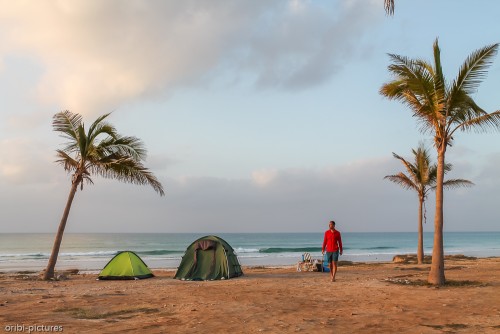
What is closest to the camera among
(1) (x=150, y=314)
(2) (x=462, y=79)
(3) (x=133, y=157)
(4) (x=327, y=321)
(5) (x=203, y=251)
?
(4) (x=327, y=321)

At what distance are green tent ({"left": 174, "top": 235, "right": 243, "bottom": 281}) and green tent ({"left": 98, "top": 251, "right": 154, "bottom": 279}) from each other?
5.69 ft

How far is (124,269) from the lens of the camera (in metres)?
17.8

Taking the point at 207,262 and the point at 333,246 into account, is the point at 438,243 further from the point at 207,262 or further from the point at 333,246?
the point at 207,262

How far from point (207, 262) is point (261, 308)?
7657 millimetres

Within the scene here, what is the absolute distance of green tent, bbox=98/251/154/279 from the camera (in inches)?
694

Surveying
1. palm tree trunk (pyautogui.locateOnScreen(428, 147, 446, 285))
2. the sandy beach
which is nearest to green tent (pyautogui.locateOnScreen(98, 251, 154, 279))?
the sandy beach

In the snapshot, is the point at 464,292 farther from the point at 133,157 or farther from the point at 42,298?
the point at 133,157

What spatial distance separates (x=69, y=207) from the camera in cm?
1788

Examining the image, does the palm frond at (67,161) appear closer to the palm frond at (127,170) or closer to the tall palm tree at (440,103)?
the palm frond at (127,170)

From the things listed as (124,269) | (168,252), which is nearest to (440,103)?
(124,269)

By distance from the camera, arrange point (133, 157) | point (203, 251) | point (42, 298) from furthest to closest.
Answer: point (133, 157) < point (203, 251) < point (42, 298)

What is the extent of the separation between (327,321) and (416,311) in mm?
2209

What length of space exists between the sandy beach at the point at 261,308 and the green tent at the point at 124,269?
318cm

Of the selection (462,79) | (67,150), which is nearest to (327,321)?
(462,79)
